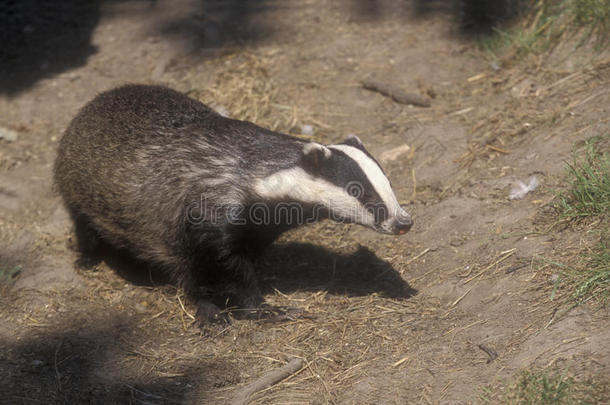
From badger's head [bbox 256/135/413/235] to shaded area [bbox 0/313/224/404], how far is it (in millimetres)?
1305

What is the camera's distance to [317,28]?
7844mm

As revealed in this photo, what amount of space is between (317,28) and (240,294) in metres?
4.24

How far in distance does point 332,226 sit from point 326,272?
0.62m

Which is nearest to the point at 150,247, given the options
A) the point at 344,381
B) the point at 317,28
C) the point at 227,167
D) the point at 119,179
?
the point at 119,179

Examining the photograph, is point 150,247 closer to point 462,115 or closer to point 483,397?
point 483,397

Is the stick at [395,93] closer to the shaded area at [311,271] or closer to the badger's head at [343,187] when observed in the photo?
the shaded area at [311,271]

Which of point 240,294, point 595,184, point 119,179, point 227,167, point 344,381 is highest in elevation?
point 595,184

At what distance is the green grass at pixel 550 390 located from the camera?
302 cm

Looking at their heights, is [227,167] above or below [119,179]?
above

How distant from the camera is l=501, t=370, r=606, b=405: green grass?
302 centimetres

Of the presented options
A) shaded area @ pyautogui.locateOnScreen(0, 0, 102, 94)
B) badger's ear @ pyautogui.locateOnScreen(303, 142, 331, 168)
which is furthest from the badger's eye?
shaded area @ pyautogui.locateOnScreen(0, 0, 102, 94)

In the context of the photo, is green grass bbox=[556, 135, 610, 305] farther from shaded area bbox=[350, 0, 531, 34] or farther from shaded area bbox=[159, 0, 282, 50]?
shaded area bbox=[159, 0, 282, 50]

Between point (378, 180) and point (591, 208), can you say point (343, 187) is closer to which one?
point (378, 180)

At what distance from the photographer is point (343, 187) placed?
4234mm
